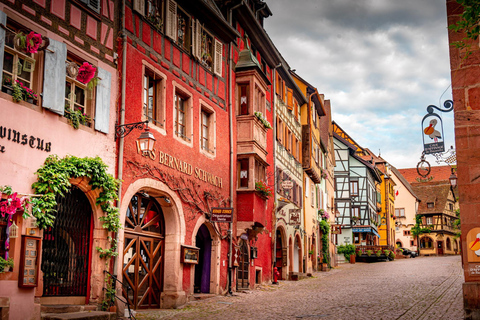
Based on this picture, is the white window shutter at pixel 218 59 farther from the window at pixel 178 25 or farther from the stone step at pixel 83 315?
the stone step at pixel 83 315

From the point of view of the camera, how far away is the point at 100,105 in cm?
1237

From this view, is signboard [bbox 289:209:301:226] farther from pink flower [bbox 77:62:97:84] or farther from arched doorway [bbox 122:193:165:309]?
pink flower [bbox 77:62:97:84]

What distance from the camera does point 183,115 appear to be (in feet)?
54.7

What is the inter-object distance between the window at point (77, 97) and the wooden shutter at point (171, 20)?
155 inches

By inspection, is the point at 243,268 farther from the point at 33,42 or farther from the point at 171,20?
the point at 33,42

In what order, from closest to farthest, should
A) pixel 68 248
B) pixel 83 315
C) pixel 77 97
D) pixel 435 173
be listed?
pixel 83 315 < pixel 68 248 < pixel 77 97 < pixel 435 173

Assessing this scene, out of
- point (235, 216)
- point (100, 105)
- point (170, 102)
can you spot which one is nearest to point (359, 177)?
point (235, 216)

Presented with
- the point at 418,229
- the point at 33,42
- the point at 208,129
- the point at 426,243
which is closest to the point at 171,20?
the point at 208,129

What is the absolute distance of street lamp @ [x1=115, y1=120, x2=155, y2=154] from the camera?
496 inches

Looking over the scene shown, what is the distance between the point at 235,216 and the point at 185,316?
22.6 ft

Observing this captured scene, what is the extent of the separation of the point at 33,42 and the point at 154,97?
16.2ft

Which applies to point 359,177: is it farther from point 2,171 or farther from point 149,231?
point 2,171

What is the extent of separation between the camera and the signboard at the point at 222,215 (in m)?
16.7

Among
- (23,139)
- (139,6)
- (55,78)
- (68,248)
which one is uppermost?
(139,6)
